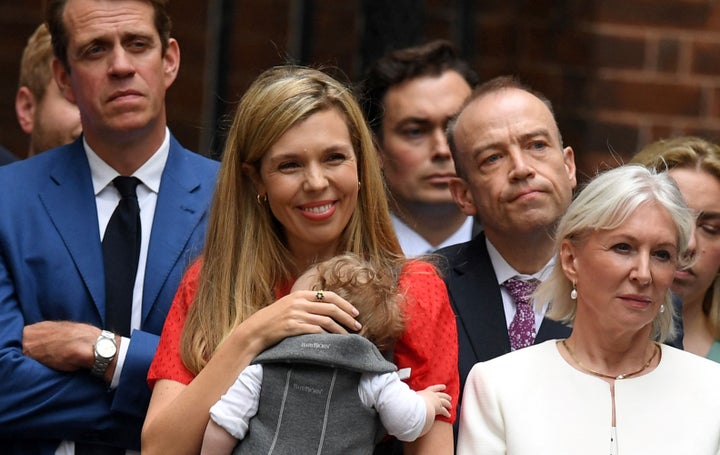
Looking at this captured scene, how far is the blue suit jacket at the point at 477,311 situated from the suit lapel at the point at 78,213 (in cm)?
99

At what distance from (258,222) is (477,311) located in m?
0.72

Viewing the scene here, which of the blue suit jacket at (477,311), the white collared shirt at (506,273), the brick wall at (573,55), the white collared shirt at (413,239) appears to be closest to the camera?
the blue suit jacket at (477,311)

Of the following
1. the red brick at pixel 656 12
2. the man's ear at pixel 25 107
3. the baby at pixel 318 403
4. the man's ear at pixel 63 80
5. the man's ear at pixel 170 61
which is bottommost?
the baby at pixel 318 403

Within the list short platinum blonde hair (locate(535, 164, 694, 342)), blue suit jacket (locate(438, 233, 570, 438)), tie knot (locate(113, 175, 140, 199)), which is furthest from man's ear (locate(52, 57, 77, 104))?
short platinum blonde hair (locate(535, 164, 694, 342))

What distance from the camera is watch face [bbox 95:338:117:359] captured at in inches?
177

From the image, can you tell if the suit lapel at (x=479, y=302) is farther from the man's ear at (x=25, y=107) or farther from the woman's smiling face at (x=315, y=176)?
the man's ear at (x=25, y=107)

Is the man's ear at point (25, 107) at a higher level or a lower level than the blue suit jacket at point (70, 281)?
higher

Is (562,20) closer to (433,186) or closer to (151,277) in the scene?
(433,186)

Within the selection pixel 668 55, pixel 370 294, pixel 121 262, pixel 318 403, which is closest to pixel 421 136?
pixel 668 55

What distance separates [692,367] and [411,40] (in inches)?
78.5

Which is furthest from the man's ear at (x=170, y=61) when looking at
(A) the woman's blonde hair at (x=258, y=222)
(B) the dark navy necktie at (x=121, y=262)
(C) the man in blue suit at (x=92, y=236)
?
(A) the woman's blonde hair at (x=258, y=222)

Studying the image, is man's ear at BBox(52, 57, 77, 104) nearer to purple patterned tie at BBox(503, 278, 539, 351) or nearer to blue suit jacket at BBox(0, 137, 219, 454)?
blue suit jacket at BBox(0, 137, 219, 454)

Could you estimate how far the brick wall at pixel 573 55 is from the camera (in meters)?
6.36

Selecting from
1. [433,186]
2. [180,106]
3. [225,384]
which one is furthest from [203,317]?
[180,106]
